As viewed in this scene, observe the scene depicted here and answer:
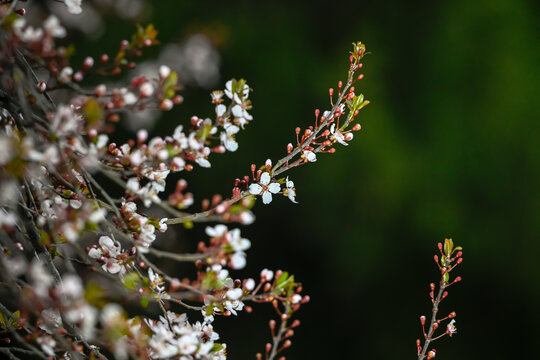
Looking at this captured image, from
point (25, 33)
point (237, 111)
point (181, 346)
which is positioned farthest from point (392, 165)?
point (25, 33)

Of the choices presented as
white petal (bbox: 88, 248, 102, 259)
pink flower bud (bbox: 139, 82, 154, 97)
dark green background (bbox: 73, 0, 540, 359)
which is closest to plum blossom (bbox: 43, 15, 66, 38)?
pink flower bud (bbox: 139, 82, 154, 97)

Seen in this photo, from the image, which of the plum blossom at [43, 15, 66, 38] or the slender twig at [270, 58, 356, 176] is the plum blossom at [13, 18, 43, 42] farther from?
the slender twig at [270, 58, 356, 176]

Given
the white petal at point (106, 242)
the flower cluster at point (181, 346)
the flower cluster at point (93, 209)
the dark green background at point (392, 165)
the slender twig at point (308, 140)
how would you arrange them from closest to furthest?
the flower cluster at point (93, 209) → the flower cluster at point (181, 346) → the white petal at point (106, 242) → the slender twig at point (308, 140) → the dark green background at point (392, 165)

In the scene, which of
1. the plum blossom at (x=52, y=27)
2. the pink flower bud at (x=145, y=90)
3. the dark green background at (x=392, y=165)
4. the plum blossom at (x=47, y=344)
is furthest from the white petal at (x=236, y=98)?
the dark green background at (x=392, y=165)

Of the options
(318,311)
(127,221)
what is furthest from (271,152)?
(127,221)

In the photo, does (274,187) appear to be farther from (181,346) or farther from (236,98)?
(181,346)

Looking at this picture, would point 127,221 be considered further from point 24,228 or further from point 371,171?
point 371,171

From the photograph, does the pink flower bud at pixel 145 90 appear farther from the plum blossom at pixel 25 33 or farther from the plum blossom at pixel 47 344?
the plum blossom at pixel 47 344
